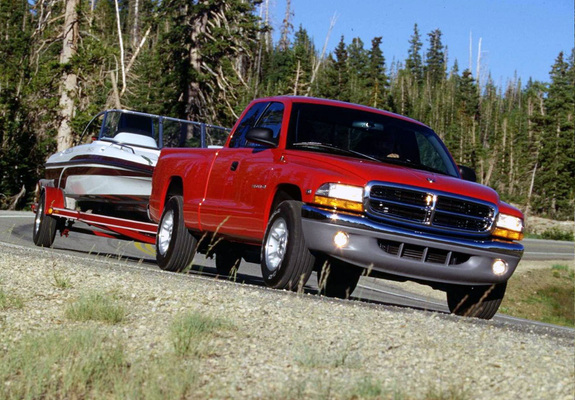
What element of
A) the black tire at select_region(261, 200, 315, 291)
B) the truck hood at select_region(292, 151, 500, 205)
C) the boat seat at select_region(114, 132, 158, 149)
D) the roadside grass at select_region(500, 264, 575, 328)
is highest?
the boat seat at select_region(114, 132, 158, 149)

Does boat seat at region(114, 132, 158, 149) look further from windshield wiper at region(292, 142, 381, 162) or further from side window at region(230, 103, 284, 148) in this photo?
windshield wiper at region(292, 142, 381, 162)

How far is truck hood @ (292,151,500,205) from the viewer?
25.7ft

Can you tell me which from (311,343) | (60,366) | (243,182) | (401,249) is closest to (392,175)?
(401,249)

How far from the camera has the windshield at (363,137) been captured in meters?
8.88

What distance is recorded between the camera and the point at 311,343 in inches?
216

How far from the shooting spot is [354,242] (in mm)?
7656

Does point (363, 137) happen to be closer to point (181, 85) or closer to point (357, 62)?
point (181, 85)

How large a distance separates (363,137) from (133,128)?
21.4 ft

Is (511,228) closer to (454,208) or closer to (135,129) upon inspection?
(454,208)

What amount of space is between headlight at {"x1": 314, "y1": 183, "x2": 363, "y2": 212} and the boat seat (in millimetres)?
7099

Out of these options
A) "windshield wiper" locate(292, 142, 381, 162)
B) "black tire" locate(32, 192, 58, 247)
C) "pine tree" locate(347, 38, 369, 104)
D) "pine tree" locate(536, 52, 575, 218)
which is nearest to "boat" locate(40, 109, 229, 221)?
"black tire" locate(32, 192, 58, 247)

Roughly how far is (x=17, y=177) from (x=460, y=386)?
42.2 meters

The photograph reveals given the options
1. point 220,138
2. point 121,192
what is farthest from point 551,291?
point 121,192

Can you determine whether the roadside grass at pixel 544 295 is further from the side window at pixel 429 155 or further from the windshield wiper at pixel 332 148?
the windshield wiper at pixel 332 148
